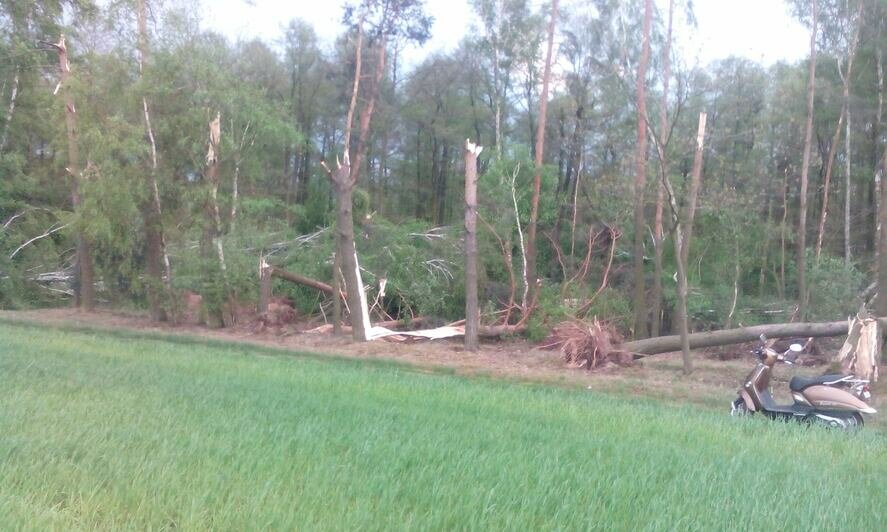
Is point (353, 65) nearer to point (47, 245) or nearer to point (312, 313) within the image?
point (312, 313)

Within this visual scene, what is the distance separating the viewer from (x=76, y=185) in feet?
94.2

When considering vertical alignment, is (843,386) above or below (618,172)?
below

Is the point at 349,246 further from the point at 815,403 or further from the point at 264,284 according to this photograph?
the point at 815,403

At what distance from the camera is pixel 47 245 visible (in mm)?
35719

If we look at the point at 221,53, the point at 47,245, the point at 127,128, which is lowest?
the point at 47,245

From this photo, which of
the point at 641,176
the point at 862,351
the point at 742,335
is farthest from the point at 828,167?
A: the point at 862,351

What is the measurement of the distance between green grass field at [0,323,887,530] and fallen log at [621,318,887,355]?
7.96m

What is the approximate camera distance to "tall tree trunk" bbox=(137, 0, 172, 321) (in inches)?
1027

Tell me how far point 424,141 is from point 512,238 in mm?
21555

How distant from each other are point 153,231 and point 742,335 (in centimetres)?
1926

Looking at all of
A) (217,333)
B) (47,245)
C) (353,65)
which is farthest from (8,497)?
(47,245)

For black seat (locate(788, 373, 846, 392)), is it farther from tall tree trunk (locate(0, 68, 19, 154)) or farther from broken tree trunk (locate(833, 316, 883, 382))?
tall tree trunk (locate(0, 68, 19, 154))

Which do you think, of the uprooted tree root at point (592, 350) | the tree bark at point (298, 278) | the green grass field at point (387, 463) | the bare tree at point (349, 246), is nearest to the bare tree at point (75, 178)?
the tree bark at point (298, 278)

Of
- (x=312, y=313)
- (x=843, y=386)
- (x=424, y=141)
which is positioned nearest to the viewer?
(x=843, y=386)
